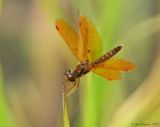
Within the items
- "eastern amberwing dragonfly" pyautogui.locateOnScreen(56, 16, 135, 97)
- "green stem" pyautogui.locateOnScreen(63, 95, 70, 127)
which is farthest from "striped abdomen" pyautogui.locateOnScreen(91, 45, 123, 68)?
"green stem" pyautogui.locateOnScreen(63, 95, 70, 127)

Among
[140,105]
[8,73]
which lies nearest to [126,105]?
[140,105]

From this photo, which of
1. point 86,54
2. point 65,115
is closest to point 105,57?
point 86,54

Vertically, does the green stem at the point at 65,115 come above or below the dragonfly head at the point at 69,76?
below

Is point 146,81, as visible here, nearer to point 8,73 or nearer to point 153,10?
point 153,10

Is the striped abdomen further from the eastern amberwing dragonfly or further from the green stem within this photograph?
the green stem

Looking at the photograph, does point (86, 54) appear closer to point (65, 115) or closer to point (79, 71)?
point (79, 71)

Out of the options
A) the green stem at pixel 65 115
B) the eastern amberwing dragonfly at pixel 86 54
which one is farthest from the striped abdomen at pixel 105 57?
the green stem at pixel 65 115

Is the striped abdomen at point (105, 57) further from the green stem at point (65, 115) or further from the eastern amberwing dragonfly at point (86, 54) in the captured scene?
the green stem at point (65, 115)
